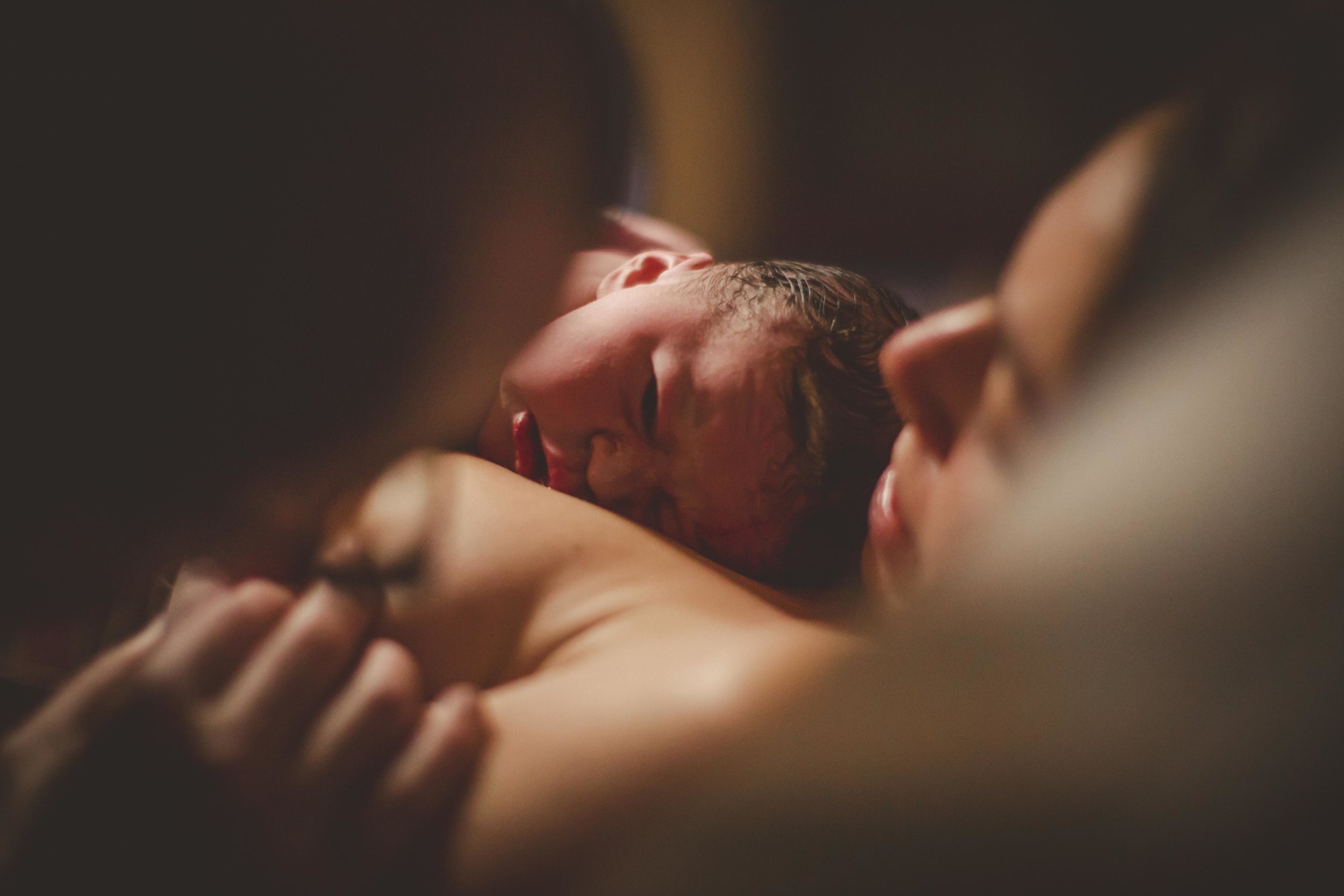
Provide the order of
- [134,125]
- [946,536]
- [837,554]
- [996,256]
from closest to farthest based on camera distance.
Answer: [134,125]
[946,536]
[837,554]
[996,256]

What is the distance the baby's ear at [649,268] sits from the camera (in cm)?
112

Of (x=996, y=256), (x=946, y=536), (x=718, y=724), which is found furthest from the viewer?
(x=996, y=256)

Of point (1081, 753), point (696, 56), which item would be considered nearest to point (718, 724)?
point (1081, 753)

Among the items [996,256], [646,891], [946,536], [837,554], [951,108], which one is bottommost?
[837,554]

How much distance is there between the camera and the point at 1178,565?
320 millimetres

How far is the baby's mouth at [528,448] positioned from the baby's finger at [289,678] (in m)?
0.52

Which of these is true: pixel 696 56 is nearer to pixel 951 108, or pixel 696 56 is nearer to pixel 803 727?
pixel 951 108

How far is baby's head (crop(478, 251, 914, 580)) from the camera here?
0.90 metres

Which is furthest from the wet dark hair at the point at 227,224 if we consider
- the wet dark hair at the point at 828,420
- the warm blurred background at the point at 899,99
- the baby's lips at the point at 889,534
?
the wet dark hair at the point at 828,420

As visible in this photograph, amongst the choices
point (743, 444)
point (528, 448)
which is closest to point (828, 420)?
point (743, 444)

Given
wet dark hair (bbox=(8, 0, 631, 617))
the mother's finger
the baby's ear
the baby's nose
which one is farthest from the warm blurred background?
the mother's finger

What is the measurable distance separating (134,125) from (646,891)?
358mm

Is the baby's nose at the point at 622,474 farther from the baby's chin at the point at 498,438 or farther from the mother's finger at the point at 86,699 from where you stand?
the mother's finger at the point at 86,699

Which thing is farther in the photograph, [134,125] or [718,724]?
[718,724]
